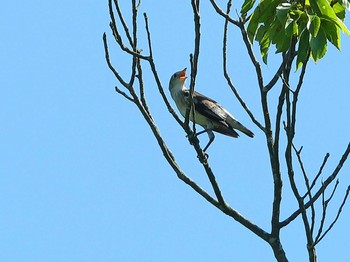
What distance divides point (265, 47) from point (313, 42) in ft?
1.76

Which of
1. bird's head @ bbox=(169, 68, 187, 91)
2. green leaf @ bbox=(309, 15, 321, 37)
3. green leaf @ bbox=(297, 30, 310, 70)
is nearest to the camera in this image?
green leaf @ bbox=(309, 15, 321, 37)

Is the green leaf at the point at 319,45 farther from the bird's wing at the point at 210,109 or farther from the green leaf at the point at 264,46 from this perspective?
the bird's wing at the point at 210,109

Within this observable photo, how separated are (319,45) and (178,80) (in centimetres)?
719

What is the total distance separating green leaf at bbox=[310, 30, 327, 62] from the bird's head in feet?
23.1

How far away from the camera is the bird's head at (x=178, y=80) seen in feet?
36.6

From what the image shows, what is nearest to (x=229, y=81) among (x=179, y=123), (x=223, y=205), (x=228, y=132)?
(x=179, y=123)

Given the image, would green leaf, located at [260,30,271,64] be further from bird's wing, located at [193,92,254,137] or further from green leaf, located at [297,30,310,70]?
bird's wing, located at [193,92,254,137]

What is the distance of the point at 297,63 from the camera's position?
445 centimetres

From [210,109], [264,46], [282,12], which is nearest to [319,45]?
[282,12]

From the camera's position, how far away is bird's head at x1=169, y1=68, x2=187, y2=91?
440 inches

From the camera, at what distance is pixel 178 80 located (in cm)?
1123

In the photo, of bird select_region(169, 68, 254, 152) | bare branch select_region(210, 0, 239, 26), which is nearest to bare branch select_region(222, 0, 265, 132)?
bare branch select_region(210, 0, 239, 26)

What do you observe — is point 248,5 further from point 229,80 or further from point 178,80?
point 178,80

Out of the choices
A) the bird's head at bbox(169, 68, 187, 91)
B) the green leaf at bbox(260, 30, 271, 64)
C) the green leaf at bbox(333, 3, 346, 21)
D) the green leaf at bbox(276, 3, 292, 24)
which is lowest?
the green leaf at bbox(276, 3, 292, 24)
